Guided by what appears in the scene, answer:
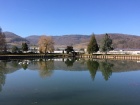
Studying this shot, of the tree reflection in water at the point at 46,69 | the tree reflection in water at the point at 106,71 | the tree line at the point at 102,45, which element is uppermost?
the tree line at the point at 102,45

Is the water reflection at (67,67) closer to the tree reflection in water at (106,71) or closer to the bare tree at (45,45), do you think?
the tree reflection in water at (106,71)

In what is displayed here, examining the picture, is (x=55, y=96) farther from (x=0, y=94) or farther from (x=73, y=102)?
(x=0, y=94)

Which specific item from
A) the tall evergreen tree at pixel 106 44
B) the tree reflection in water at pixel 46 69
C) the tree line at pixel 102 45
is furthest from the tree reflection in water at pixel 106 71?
the tall evergreen tree at pixel 106 44

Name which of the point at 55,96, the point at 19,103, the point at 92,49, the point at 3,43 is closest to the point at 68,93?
the point at 55,96

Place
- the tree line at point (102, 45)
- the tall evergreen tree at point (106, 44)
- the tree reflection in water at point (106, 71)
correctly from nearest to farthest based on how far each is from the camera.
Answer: the tree reflection in water at point (106, 71) < the tree line at point (102, 45) < the tall evergreen tree at point (106, 44)

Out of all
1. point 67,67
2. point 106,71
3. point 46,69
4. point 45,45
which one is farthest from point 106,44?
point 46,69

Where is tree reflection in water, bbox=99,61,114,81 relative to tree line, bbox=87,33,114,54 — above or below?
below

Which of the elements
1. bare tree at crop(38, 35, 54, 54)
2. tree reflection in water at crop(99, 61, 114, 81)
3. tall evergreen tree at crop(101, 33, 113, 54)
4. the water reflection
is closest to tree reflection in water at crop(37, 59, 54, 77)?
the water reflection

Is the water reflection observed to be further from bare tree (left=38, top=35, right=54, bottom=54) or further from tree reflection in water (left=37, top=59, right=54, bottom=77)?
bare tree (left=38, top=35, right=54, bottom=54)

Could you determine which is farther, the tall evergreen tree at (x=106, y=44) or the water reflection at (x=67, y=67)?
the tall evergreen tree at (x=106, y=44)

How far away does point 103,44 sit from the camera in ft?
289

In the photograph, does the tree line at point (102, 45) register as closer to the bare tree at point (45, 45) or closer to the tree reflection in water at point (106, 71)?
the bare tree at point (45, 45)

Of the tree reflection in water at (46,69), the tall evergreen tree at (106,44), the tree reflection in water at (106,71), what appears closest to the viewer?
the tree reflection in water at (106,71)

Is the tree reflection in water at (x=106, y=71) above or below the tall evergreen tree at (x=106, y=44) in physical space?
below
